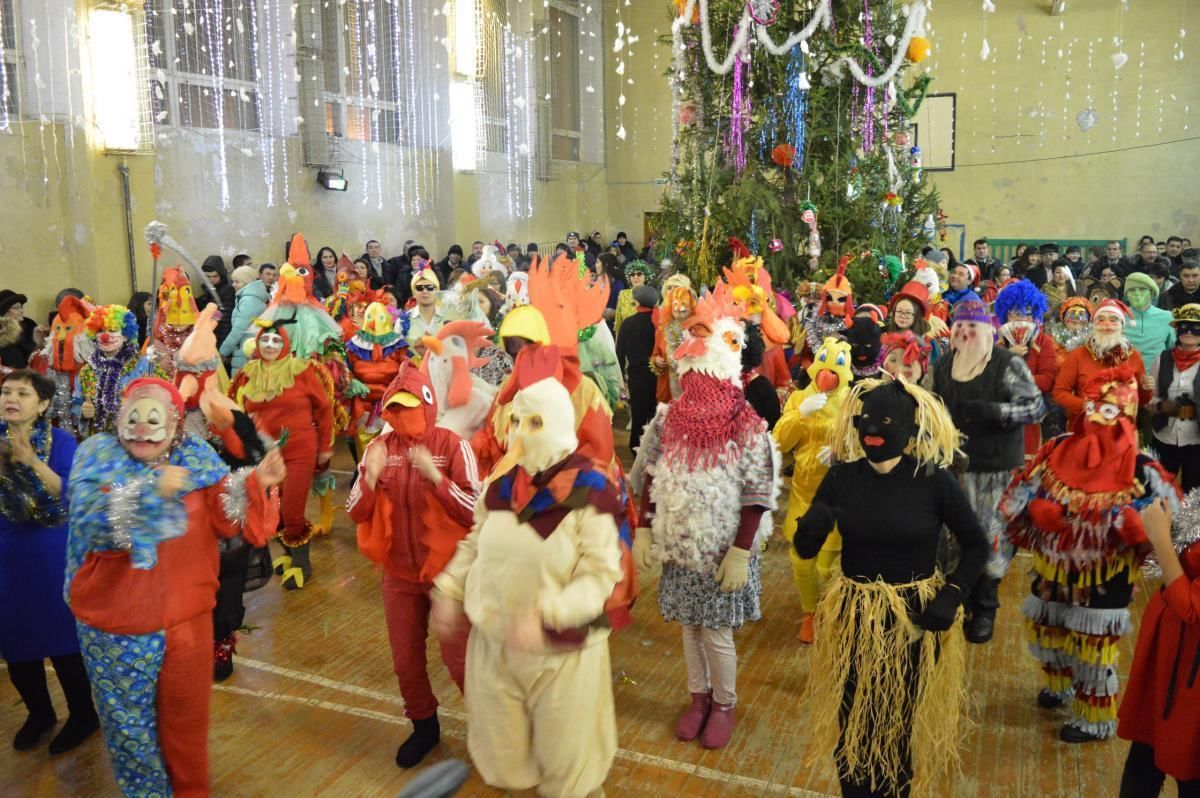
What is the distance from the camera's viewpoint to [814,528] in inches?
118

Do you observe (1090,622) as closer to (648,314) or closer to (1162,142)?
(648,314)

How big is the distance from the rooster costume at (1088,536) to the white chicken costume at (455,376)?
2.41 meters

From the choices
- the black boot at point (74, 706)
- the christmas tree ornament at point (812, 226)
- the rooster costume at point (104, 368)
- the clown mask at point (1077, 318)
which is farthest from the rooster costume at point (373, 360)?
the clown mask at point (1077, 318)

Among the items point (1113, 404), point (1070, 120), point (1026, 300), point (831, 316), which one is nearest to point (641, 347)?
point (831, 316)

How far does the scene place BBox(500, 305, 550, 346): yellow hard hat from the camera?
10.9ft

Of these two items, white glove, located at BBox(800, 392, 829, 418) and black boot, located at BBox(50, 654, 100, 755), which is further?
white glove, located at BBox(800, 392, 829, 418)

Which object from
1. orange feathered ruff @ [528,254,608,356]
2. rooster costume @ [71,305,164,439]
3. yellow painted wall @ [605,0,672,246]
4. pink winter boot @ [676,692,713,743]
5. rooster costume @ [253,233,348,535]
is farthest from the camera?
yellow painted wall @ [605,0,672,246]

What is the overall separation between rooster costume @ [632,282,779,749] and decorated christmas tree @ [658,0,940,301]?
4.86 metres

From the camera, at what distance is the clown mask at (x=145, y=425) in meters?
3.19

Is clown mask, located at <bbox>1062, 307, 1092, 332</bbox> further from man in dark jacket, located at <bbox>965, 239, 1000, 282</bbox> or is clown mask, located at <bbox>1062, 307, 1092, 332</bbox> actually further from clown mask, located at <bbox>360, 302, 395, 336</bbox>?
man in dark jacket, located at <bbox>965, 239, 1000, 282</bbox>

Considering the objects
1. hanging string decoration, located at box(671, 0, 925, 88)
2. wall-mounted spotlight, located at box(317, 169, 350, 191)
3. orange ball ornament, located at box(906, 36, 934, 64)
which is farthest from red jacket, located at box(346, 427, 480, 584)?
wall-mounted spotlight, located at box(317, 169, 350, 191)

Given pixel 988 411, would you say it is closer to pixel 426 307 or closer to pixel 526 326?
pixel 526 326

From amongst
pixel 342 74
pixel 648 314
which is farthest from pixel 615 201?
pixel 648 314

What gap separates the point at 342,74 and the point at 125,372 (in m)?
9.42
